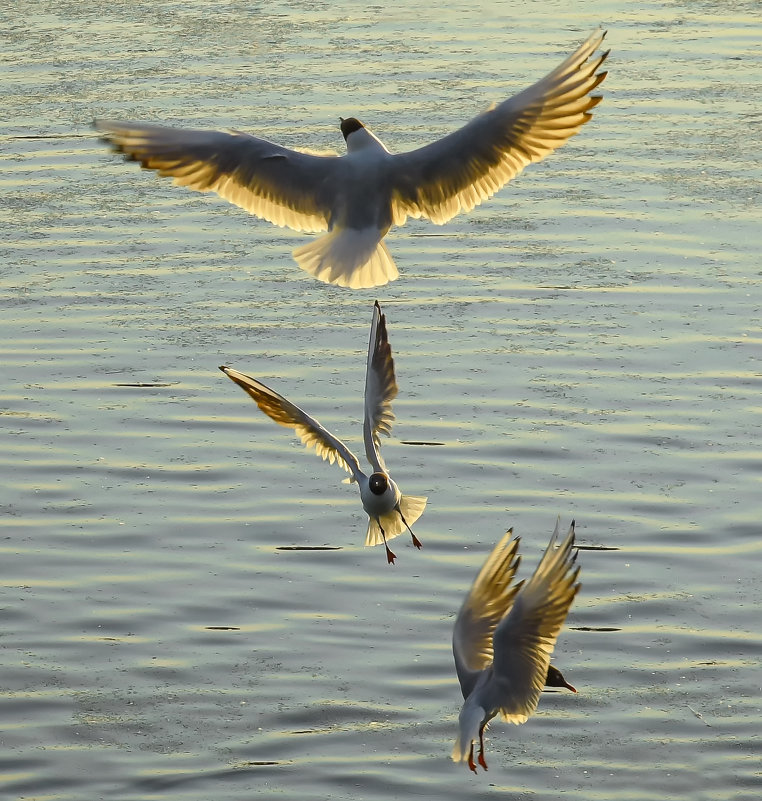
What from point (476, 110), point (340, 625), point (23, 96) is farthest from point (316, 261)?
point (23, 96)

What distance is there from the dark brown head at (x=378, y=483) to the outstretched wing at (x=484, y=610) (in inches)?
18.3

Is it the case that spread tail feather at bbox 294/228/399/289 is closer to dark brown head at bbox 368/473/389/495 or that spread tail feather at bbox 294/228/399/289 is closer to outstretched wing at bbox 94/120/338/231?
outstretched wing at bbox 94/120/338/231

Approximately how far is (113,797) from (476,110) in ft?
24.5

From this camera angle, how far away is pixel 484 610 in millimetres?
6328

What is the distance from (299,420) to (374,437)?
15.2 inches

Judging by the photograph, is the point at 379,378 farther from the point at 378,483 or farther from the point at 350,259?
the point at 378,483

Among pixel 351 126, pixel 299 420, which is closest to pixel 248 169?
pixel 351 126

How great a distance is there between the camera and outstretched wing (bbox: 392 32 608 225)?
6.45 metres

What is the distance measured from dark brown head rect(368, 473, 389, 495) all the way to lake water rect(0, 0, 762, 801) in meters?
1.44

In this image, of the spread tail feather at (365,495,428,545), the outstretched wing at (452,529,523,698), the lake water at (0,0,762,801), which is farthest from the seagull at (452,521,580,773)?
the lake water at (0,0,762,801)

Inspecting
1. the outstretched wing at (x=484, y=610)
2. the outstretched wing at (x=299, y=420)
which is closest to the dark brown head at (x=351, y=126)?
the outstretched wing at (x=299, y=420)

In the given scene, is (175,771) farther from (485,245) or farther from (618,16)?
(618,16)

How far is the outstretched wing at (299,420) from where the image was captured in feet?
20.6

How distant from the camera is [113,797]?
7031 mm
